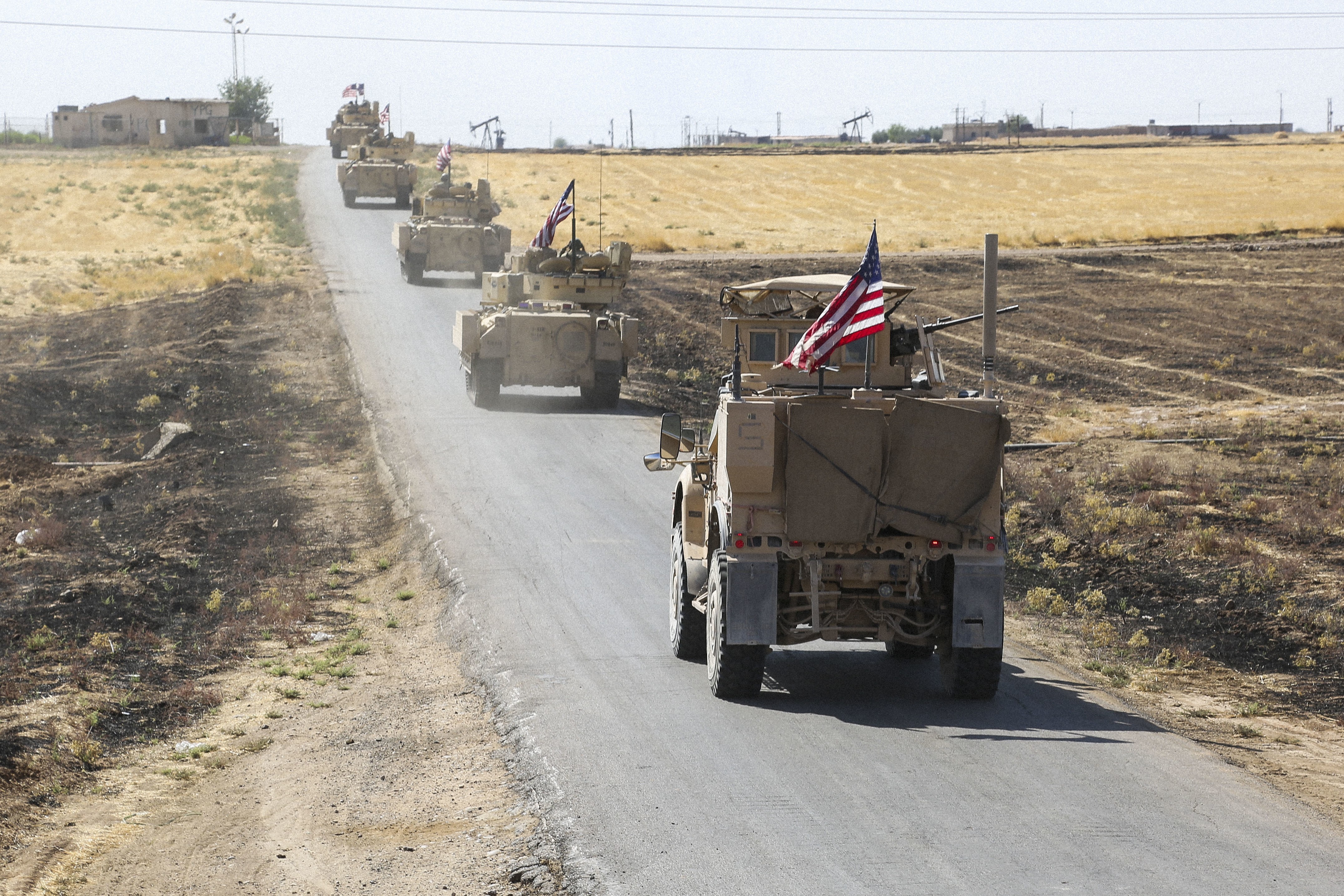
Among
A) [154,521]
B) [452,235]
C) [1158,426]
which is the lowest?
[154,521]

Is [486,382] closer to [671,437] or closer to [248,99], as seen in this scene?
[671,437]

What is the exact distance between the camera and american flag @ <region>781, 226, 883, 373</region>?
10156 mm

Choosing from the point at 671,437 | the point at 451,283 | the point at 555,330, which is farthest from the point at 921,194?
the point at 671,437

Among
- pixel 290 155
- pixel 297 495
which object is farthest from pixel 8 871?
pixel 290 155

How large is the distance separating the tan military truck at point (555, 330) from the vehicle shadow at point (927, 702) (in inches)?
523

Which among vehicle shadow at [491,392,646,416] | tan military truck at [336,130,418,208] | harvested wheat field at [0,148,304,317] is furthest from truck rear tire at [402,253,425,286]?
tan military truck at [336,130,418,208]

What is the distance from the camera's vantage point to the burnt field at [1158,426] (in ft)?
46.3

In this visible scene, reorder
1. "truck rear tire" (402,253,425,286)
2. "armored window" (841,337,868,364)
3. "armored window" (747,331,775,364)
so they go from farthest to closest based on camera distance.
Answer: "truck rear tire" (402,253,425,286) → "armored window" (747,331,775,364) → "armored window" (841,337,868,364)

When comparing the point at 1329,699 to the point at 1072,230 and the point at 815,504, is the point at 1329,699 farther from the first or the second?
the point at 1072,230

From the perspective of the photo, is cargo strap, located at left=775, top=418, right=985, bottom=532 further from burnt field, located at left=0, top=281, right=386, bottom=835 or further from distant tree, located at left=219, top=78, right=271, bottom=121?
distant tree, located at left=219, top=78, right=271, bottom=121

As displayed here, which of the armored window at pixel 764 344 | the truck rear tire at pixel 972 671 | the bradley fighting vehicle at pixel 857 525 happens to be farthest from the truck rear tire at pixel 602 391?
the truck rear tire at pixel 972 671

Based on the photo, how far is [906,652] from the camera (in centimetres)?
1223

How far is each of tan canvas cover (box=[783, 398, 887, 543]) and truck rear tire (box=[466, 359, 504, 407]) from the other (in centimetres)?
1536

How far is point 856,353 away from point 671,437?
2014 mm
